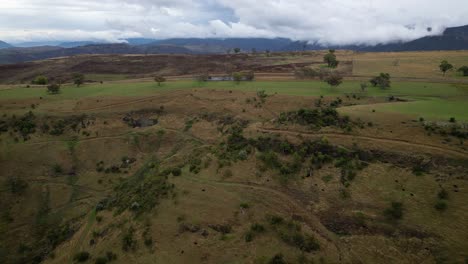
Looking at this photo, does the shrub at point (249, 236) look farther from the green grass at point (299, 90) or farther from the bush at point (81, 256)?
the green grass at point (299, 90)

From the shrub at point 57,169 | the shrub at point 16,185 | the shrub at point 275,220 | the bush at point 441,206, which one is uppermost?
the bush at point 441,206

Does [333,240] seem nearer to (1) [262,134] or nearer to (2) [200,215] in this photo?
(2) [200,215]

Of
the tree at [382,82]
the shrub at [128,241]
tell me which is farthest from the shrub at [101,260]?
the tree at [382,82]

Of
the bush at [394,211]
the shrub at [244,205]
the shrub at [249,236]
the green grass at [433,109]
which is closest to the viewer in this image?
the shrub at [249,236]

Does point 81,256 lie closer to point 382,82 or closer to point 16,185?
point 16,185

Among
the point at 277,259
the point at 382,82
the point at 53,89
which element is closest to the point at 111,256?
the point at 277,259

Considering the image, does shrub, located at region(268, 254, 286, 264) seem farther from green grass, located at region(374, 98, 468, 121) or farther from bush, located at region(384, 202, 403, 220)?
green grass, located at region(374, 98, 468, 121)
